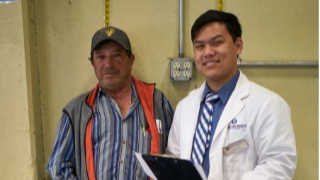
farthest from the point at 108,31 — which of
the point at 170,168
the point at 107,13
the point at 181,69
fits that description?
the point at 170,168

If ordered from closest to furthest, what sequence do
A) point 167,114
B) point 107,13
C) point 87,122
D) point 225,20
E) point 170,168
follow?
point 170,168 → point 225,20 → point 87,122 → point 167,114 → point 107,13

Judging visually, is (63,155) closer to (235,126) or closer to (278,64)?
(235,126)

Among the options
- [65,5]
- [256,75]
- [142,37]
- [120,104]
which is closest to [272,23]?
[256,75]

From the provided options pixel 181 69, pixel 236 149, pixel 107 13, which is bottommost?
pixel 236 149

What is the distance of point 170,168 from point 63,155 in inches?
25.1

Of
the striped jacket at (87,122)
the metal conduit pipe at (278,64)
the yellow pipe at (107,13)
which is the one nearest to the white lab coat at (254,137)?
the striped jacket at (87,122)

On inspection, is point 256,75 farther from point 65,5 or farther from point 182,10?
point 65,5

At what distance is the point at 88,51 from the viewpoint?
1521mm

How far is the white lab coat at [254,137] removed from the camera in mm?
842

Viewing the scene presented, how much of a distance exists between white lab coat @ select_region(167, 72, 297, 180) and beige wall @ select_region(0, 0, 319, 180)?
512 millimetres

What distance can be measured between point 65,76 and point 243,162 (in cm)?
117

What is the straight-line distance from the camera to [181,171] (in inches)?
32.4

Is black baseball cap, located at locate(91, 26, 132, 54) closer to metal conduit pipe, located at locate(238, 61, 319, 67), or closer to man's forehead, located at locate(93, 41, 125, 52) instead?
man's forehead, located at locate(93, 41, 125, 52)

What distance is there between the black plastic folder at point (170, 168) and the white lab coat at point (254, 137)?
0.15 m
